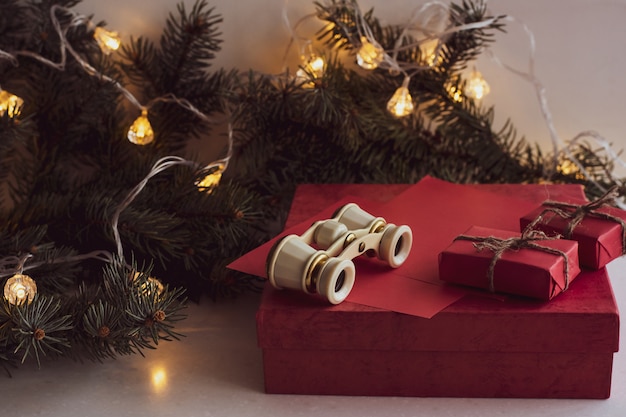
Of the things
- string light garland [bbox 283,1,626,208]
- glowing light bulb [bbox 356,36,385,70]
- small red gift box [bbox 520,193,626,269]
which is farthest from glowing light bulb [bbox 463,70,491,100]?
small red gift box [bbox 520,193,626,269]

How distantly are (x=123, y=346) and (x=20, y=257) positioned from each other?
A: 0.14 metres

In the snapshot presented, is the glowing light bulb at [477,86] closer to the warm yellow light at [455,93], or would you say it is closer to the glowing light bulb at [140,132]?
the warm yellow light at [455,93]

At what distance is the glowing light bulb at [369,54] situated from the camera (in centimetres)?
88

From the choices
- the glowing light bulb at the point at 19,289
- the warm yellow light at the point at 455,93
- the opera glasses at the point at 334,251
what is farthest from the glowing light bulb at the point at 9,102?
the warm yellow light at the point at 455,93

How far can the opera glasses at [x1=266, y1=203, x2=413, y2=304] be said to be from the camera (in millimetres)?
646

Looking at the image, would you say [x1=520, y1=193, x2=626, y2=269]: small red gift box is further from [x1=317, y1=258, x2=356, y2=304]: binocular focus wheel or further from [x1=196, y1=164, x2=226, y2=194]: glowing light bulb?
[x1=196, y1=164, x2=226, y2=194]: glowing light bulb

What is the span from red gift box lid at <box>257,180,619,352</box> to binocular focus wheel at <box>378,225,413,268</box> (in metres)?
0.06

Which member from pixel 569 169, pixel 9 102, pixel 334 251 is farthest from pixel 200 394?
pixel 569 169

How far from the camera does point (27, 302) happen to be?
66 cm

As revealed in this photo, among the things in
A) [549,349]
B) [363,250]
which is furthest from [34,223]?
[549,349]

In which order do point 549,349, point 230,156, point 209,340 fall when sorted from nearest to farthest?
point 549,349 < point 209,340 < point 230,156

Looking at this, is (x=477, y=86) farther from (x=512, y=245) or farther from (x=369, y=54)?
(x=512, y=245)

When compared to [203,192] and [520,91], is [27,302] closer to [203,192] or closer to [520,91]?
[203,192]

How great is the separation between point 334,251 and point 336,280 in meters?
0.04
